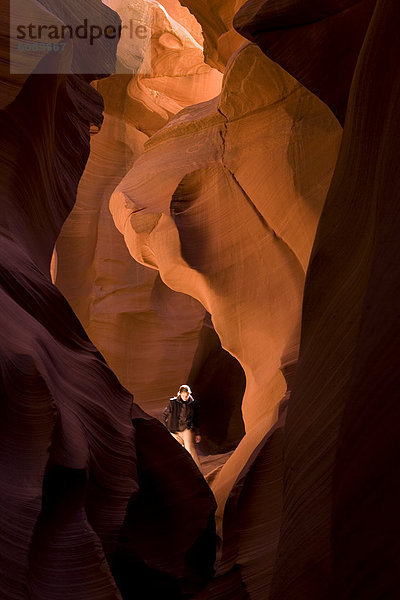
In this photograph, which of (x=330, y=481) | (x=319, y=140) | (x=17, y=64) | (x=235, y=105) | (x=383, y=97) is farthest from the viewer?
(x=235, y=105)

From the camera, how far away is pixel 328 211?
9.12ft

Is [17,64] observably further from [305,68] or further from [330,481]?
[330,481]

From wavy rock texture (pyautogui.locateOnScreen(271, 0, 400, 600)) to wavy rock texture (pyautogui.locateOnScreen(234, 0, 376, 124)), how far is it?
0.85 m

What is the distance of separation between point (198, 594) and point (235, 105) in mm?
4544

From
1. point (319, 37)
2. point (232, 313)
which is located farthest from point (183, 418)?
point (319, 37)

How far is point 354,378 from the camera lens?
1887mm

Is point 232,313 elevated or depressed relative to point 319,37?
depressed

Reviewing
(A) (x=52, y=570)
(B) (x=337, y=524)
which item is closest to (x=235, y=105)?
(A) (x=52, y=570)

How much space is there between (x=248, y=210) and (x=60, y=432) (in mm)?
4103

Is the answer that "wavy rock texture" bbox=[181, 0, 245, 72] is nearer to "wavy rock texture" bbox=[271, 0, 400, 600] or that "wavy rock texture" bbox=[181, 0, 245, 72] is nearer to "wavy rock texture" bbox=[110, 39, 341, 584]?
"wavy rock texture" bbox=[110, 39, 341, 584]

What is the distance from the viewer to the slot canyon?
6.24ft

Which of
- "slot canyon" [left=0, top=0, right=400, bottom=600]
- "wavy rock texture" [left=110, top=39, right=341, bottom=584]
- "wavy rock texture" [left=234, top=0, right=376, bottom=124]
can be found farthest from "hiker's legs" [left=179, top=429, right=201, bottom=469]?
"wavy rock texture" [left=234, top=0, right=376, bottom=124]

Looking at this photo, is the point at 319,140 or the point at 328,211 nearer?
the point at 328,211

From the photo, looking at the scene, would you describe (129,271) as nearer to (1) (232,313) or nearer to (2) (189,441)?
(2) (189,441)
